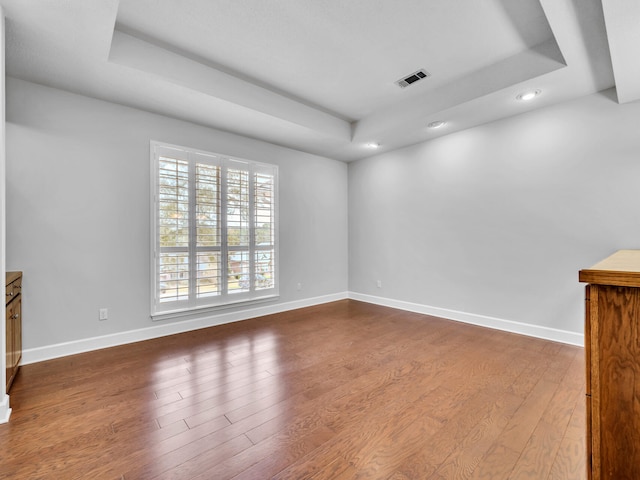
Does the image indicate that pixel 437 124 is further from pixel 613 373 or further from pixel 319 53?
pixel 613 373

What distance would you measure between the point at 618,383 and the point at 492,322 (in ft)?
10.3

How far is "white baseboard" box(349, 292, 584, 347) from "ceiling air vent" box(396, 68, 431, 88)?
3.02 meters

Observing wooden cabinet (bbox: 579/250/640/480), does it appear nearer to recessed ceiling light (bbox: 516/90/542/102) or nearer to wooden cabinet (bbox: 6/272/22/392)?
recessed ceiling light (bbox: 516/90/542/102)

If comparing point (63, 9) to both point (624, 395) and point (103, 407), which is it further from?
point (624, 395)

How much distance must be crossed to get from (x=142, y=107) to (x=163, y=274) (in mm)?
1899

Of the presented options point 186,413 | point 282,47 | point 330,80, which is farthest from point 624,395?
point 330,80

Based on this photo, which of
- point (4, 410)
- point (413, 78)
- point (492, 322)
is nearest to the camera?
point (4, 410)

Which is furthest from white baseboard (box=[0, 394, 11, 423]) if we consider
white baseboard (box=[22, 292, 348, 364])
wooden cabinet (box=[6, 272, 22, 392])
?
white baseboard (box=[22, 292, 348, 364])

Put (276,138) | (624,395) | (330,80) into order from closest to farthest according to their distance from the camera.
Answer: (624,395) < (330,80) < (276,138)

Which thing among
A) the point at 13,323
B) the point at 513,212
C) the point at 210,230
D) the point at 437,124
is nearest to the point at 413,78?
the point at 437,124

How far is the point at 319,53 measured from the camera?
9.25 ft

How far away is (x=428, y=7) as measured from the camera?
227cm

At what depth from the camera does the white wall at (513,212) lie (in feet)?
9.84

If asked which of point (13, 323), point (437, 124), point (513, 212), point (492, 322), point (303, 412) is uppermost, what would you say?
point (437, 124)
